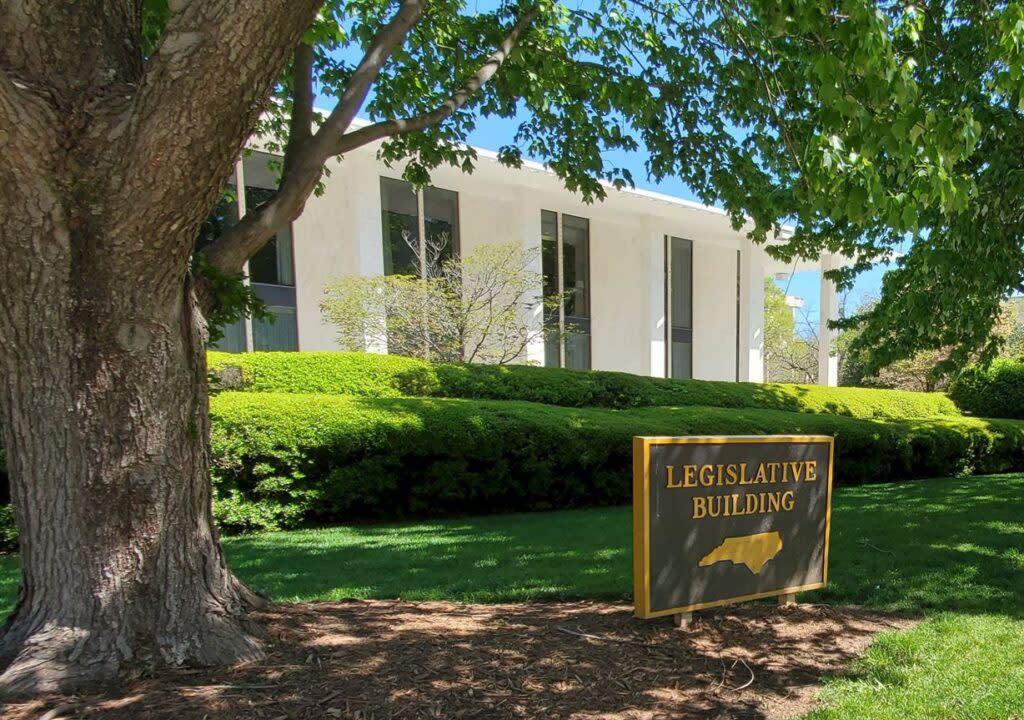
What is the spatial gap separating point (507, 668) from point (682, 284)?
902 inches

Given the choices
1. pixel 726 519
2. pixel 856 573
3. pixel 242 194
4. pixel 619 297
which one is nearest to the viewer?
pixel 726 519

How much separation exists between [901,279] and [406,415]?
6.83m

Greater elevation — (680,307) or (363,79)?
(363,79)

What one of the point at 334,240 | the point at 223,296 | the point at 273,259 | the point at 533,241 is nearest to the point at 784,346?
the point at 533,241

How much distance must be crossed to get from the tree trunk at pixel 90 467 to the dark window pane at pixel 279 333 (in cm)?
1287

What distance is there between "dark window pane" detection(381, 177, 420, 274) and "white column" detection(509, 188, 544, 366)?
302 cm

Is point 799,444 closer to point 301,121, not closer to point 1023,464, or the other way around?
point 301,121

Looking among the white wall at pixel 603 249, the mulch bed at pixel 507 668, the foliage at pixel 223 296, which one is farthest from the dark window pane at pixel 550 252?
the foliage at pixel 223 296

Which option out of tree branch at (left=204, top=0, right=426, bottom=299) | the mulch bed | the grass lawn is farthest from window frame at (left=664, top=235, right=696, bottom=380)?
tree branch at (left=204, top=0, right=426, bottom=299)

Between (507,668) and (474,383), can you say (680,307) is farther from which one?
(507,668)

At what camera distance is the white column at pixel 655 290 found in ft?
72.6

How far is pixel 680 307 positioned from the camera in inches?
977

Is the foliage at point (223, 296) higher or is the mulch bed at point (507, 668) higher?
the foliage at point (223, 296)

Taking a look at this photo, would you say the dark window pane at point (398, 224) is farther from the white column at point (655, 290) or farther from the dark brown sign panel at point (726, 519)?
the dark brown sign panel at point (726, 519)
